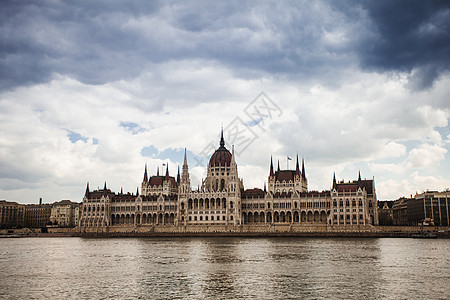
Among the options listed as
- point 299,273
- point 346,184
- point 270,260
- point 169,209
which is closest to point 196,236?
point 169,209

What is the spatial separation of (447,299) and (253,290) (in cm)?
1471

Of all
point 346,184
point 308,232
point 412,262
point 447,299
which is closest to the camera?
point 447,299

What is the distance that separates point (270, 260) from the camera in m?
60.5

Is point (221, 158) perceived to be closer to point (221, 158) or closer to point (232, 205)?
point (221, 158)

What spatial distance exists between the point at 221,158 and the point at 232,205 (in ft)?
83.0

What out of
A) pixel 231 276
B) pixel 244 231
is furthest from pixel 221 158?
pixel 231 276

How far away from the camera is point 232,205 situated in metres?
147

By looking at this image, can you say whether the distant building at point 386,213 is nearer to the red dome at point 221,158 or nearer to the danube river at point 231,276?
the red dome at point 221,158

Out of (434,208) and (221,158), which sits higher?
(221,158)

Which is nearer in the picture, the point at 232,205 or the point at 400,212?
the point at 232,205

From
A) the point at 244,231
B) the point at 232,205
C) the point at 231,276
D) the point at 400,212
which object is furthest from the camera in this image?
the point at 400,212

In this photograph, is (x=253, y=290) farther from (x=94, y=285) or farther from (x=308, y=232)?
(x=308, y=232)

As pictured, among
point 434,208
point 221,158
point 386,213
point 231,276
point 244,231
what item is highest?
point 221,158

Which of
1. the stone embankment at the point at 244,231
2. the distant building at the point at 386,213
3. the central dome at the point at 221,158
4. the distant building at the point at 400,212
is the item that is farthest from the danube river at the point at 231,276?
the distant building at the point at 386,213
